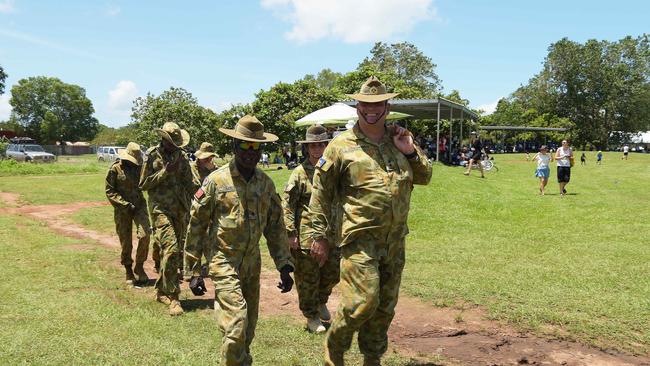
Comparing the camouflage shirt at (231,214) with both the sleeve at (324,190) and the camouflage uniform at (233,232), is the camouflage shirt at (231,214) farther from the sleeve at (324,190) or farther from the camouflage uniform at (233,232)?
the sleeve at (324,190)

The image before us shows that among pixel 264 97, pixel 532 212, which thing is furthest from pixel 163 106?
pixel 532 212

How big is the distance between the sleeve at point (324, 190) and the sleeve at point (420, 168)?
2.02 ft

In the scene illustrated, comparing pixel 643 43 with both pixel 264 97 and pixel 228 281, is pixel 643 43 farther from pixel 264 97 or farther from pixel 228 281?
pixel 228 281

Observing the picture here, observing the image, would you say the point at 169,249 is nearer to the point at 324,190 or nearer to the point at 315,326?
the point at 315,326

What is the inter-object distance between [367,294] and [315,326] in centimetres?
185

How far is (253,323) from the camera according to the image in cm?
432

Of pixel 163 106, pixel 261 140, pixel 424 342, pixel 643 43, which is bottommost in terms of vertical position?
pixel 424 342

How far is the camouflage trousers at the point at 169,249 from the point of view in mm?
6500

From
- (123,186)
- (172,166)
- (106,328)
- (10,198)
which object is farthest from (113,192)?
(10,198)

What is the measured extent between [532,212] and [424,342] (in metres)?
9.40

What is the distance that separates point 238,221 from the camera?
13.9 feet

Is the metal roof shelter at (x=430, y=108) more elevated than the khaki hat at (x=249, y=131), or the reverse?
the metal roof shelter at (x=430, y=108)

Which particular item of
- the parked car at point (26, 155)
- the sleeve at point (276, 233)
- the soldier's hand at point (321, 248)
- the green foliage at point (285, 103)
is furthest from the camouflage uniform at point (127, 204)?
the parked car at point (26, 155)

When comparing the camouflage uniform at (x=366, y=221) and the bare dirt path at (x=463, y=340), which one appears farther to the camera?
the bare dirt path at (x=463, y=340)
